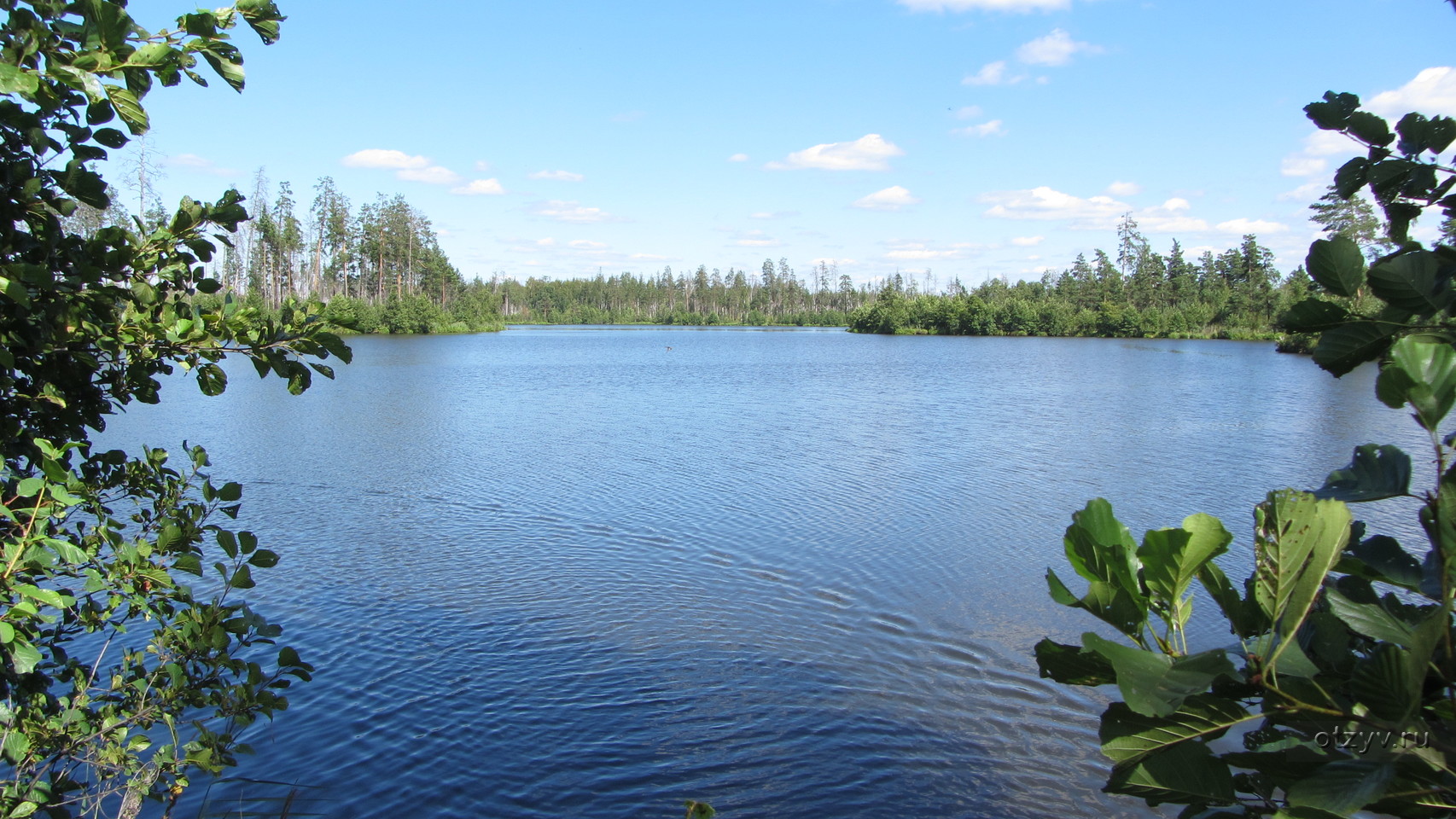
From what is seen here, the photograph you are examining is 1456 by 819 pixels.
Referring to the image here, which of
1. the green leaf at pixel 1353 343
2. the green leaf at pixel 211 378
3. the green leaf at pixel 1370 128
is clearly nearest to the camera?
the green leaf at pixel 1353 343

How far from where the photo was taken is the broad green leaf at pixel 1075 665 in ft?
3.63

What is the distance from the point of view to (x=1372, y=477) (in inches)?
49.9

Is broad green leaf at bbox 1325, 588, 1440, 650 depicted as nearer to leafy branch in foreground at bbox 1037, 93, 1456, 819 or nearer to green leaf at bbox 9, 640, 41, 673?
leafy branch in foreground at bbox 1037, 93, 1456, 819

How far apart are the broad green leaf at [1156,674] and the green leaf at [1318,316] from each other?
0.67 metres

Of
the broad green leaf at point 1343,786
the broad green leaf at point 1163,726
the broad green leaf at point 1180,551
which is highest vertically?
the broad green leaf at point 1180,551

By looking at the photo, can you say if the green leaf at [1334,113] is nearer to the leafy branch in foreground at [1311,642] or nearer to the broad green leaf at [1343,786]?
the leafy branch in foreground at [1311,642]

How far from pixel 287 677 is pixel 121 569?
4.90 meters

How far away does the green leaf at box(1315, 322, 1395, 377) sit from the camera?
1.35 meters

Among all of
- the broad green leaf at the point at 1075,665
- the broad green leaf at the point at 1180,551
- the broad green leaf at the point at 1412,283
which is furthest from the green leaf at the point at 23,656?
the broad green leaf at the point at 1412,283

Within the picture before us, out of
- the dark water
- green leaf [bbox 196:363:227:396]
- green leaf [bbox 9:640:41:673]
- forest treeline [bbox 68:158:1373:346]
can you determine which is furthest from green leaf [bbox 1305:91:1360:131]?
forest treeline [bbox 68:158:1373:346]

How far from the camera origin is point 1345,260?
1239mm

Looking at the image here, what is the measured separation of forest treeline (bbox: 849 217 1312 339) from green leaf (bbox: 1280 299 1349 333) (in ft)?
261

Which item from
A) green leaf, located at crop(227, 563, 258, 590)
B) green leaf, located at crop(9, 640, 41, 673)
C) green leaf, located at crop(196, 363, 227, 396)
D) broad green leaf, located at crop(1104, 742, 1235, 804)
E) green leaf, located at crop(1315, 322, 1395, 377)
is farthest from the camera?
green leaf, located at crop(227, 563, 258, 590)

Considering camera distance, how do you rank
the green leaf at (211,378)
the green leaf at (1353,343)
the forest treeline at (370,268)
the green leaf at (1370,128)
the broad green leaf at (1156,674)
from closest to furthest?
1. the broad green leaf at (1156,674)
2. the green leaf at (1353,343)
3. the green leaf at (1370,128)
4. the green leaf at (211,378)
5. the forest treeline at (370,268)
